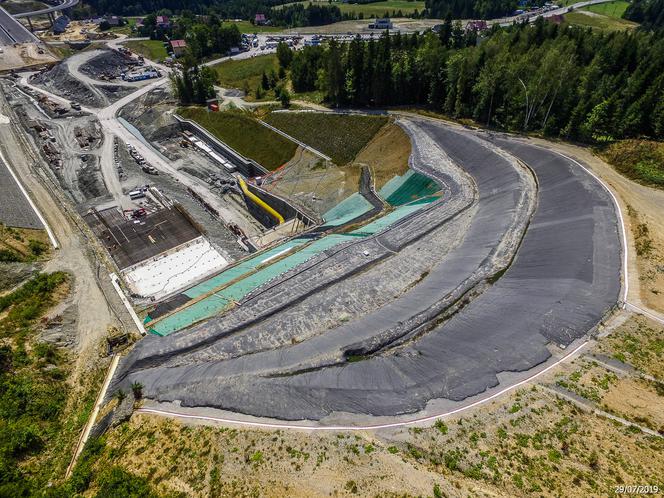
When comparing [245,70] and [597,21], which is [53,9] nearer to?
[245,70]

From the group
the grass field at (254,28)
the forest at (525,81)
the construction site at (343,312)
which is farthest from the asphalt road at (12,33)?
the forest at (525,81)

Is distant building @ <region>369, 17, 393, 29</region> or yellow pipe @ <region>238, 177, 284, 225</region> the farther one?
distant building @ <region>369, 17, 393, 29</region>

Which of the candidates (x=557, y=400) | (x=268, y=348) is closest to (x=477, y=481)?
(x=557, y=400)

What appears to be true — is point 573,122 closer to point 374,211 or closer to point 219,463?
point 374,211

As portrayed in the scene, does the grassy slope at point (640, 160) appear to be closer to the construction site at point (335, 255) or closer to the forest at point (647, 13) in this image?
the construction site at point (335, 255)

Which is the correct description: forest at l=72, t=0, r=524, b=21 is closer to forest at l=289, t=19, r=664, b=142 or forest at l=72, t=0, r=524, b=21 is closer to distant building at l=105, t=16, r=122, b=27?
distant building at l=105, t=16, r=122, b=27
